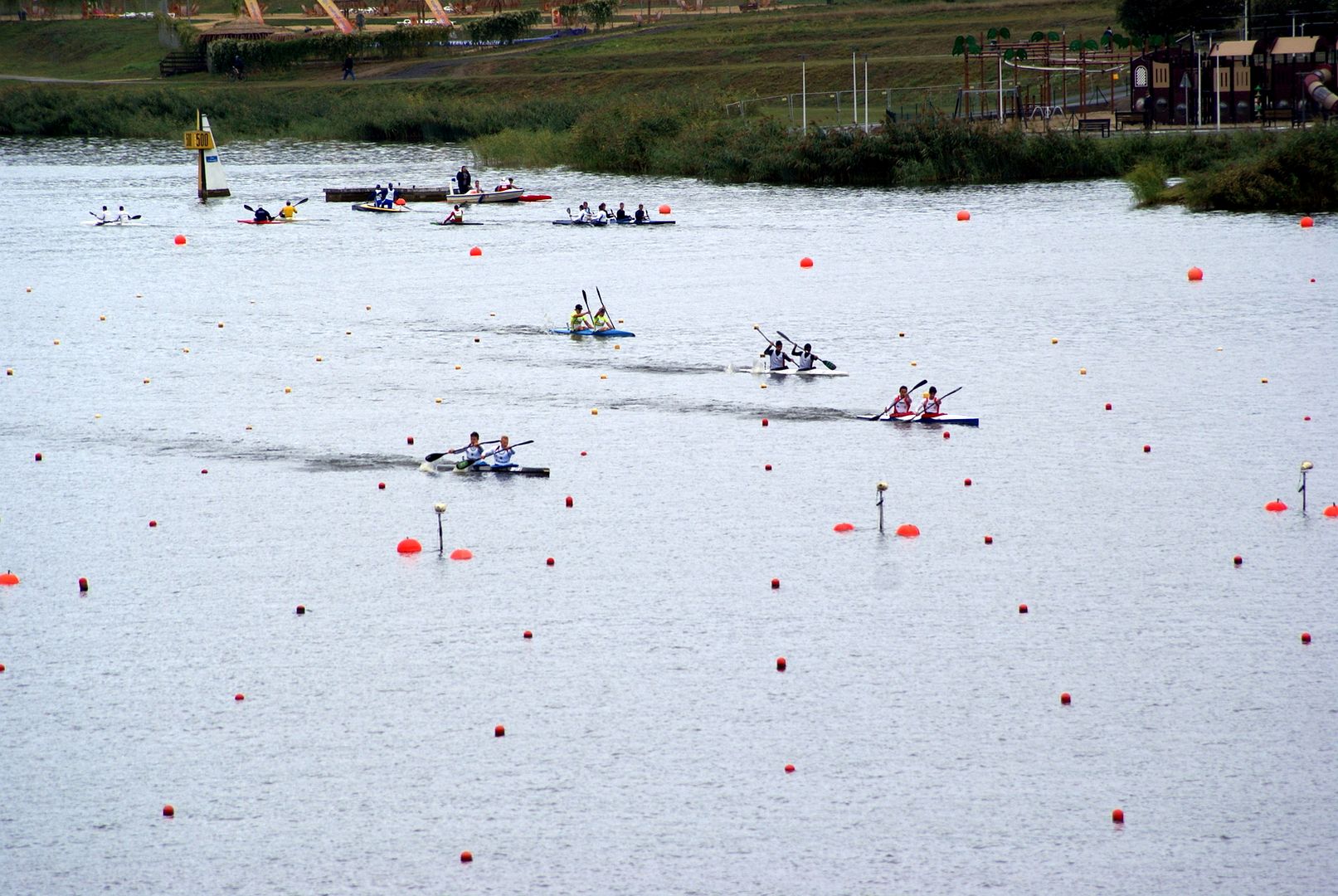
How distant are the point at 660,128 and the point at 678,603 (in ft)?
229

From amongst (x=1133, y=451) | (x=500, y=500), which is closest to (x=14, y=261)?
(x=500, y=500)

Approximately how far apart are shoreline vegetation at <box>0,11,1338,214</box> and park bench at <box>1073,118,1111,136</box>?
2.71 meters

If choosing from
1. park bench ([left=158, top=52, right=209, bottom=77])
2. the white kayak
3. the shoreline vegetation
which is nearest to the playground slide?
the shoreline vegetation

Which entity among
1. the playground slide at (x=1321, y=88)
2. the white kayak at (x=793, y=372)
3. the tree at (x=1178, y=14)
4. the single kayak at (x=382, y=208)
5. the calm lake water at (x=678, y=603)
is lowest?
the calm lake water at (x=678, y=603)

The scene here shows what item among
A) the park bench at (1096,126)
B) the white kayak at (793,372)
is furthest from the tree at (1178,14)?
the white kayak at (793,372)

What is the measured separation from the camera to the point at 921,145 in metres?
80.1

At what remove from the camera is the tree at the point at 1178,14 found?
3775 inches

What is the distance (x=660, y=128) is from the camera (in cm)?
9212

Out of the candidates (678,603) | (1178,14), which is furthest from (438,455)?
(1178,14)

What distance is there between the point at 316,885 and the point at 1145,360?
98.4 ft

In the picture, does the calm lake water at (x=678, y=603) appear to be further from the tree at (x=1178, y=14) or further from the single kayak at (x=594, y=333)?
the tree at (x=1178, y=14)

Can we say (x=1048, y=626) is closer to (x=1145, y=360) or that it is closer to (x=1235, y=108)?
(x=1145, y=360)

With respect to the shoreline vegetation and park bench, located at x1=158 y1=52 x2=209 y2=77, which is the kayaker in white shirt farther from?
park bench, located at x1=158 y1=52 x2=209 y2=77

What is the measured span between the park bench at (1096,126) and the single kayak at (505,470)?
56.3 m
